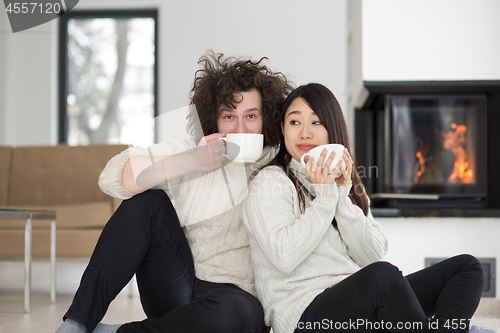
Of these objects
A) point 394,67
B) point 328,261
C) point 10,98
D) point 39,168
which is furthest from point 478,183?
point 10,98

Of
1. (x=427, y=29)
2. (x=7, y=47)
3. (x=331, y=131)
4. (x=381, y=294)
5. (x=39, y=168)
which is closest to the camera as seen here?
(x=381, y=294)

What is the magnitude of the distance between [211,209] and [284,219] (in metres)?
0.26

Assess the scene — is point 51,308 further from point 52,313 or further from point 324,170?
point 324,170

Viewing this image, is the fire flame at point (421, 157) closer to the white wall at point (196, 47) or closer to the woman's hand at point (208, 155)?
the white wall at point (196, 47)

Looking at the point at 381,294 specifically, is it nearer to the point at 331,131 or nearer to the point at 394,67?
the point at 331,131

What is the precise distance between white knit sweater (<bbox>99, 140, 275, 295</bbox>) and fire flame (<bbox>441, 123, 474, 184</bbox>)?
1573 millimetres

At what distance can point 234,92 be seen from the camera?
4.46 ft

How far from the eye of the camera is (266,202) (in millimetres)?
1151

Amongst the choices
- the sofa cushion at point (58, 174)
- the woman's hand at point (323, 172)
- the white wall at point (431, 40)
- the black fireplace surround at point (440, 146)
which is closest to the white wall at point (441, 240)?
the black fireplace surround at point (440, 146)

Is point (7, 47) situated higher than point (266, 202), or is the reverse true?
point (7, 47)

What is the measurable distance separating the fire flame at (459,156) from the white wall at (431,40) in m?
0.29

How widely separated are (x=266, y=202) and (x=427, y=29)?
1729 mm

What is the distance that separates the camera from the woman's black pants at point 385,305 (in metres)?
0.98

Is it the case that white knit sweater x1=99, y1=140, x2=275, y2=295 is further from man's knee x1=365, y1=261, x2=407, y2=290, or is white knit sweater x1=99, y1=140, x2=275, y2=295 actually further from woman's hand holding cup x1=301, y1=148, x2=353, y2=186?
man's knee x1=365, y1=261, x2=407, y2=290
